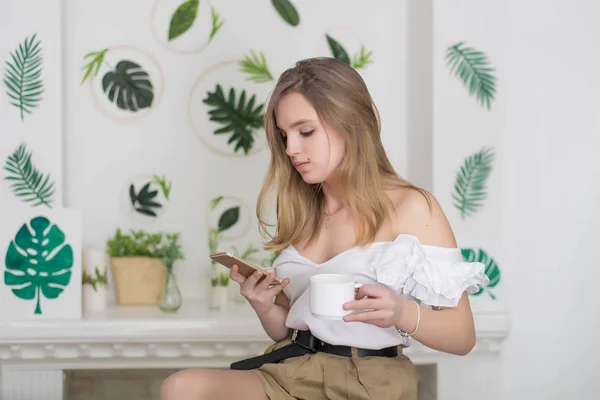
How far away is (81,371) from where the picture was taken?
3.46 metres

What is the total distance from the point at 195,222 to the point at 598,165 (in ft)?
6.11

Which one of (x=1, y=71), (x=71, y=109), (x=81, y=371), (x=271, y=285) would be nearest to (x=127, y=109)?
(x=71, y=109)

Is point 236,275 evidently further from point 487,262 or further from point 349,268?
point 487,262

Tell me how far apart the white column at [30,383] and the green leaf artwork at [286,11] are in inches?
72.2

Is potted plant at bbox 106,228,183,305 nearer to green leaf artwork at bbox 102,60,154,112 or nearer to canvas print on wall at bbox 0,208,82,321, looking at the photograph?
canvas print on wall at bbox 0,208,82,321

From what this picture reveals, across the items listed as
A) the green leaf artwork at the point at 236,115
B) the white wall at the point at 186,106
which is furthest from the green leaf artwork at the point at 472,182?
the green leaf artwork at the point at 236,115

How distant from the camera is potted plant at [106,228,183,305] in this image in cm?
330

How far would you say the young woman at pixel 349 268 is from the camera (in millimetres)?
1918

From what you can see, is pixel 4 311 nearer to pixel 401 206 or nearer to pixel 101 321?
pixel 101 321

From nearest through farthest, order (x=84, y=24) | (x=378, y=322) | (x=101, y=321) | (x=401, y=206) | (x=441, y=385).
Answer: (x=378, y=322)
(x=401, y=206)
(x=101, y=321)
(x=441, y=385)
(x=84, y=24)

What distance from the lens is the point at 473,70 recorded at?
123 inches

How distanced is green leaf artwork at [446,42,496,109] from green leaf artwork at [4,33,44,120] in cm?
169

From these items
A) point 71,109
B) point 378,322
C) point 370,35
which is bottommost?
point 378,322

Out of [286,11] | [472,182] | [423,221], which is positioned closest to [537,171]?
[472,182]
